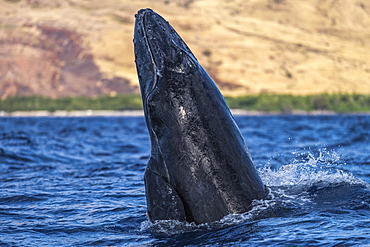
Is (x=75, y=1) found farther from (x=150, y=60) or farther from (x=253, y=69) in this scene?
(x=150, y=60)

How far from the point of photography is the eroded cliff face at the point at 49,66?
116625 mm

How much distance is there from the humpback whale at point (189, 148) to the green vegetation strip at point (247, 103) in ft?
307

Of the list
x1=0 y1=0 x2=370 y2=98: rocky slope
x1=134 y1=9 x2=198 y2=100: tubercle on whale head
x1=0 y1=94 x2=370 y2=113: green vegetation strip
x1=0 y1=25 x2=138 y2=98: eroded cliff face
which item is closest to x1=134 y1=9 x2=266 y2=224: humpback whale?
x1=134 y1=9 x2=198 y2=100: tubercle on whale head

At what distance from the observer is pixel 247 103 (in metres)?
104

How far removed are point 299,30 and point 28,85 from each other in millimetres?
66026

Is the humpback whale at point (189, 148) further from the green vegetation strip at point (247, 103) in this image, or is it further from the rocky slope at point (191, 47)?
the rocky slope at point (191, 47)

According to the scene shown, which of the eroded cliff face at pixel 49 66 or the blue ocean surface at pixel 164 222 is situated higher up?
the blue ocean surface at pixel 164 222

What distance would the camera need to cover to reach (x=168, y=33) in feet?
19.1

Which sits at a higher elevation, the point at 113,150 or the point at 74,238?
the point at 74,238

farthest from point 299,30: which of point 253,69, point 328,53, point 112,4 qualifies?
point 112,4

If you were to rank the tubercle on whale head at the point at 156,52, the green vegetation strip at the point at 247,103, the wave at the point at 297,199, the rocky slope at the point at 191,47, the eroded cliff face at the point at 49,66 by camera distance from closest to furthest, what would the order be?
the wave at the point at 297,199
the tubercle on whale head at the point at 156,52
the green vegetation strip at the point at 247,103
the eroded cliff face at the point at 49,66
the rocky slope at the point at 191,47

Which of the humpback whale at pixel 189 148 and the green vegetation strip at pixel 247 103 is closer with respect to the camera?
the humpback whale at pixel 189 148

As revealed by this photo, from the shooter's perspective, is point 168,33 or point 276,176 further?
point 276,176

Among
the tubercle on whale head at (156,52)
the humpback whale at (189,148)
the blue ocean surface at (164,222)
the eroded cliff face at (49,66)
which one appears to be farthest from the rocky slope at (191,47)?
the humpback whale at (189,148)
